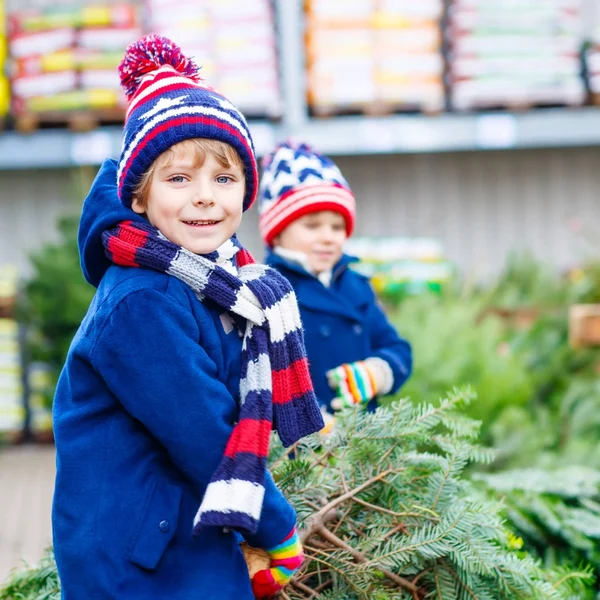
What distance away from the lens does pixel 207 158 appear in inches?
60.2

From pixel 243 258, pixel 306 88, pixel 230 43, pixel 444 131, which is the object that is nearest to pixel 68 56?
pixel 230 43

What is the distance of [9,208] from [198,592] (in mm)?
5021

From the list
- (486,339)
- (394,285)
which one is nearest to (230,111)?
(486,339)

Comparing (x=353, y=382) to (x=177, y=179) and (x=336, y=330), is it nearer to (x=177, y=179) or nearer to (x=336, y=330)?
(x=336, y=330)

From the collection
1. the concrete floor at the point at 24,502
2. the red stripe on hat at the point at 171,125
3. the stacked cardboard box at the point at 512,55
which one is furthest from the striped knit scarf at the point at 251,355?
the stacked cardboard box at the point at 512,55

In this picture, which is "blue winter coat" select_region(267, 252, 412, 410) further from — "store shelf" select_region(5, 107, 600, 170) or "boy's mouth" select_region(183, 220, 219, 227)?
"store shelf" select_region(5, 107, 600, 170)

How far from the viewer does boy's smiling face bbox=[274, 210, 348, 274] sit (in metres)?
2.62

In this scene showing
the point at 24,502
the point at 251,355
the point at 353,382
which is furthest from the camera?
the point at 24,502

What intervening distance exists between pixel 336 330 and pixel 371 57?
10.3 ft

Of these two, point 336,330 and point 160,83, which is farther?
point 336,330

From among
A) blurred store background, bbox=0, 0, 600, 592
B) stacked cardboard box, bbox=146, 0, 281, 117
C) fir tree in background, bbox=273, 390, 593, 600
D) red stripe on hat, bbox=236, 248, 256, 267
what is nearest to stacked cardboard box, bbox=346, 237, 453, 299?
blurred store background, bbox=0, 0, 600, 592

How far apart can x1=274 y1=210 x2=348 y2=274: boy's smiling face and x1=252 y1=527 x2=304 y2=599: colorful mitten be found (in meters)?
1.24

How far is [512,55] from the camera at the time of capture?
17.5ft

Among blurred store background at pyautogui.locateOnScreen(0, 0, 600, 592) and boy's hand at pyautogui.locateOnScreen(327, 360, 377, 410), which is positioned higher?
blurred store background at pyautogui.locateOnScreen(0, 0, 600, 592)
